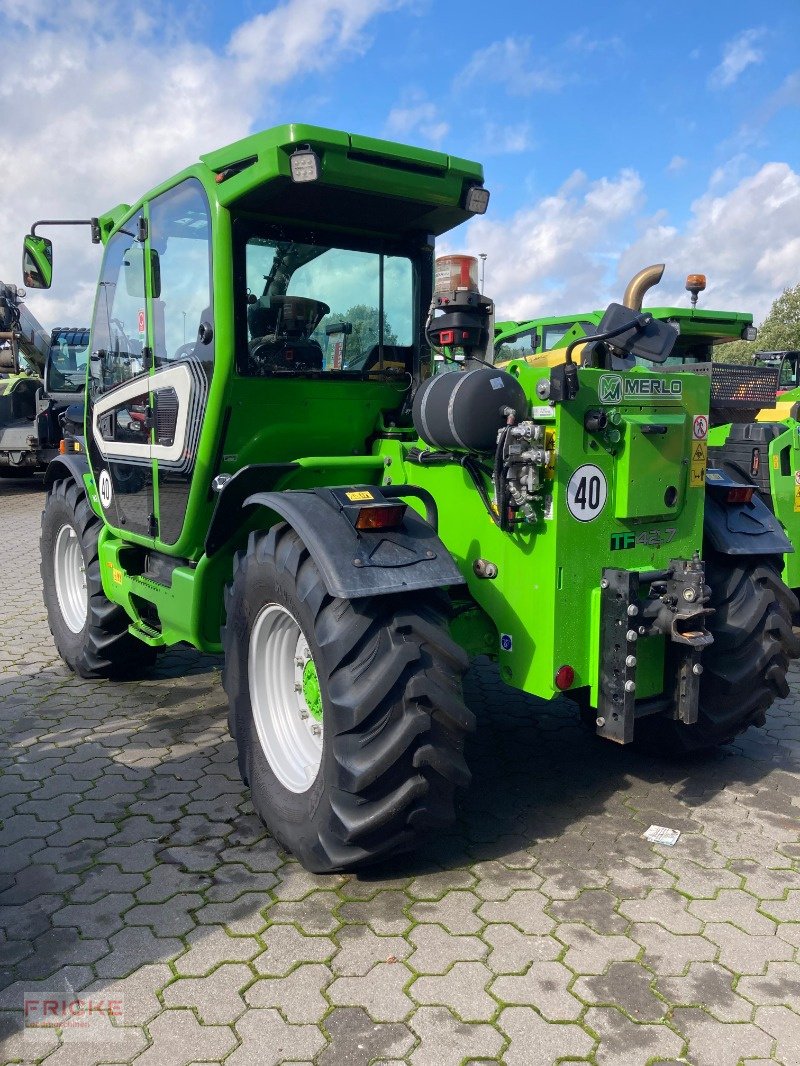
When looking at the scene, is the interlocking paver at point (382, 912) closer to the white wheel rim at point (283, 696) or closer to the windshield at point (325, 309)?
the white wheel rim at point (283, 696)

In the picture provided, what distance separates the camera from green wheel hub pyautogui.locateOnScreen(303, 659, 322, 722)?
3.45 meters

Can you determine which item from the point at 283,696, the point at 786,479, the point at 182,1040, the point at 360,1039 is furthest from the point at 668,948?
the point at 786,479

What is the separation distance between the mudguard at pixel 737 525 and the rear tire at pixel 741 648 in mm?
67

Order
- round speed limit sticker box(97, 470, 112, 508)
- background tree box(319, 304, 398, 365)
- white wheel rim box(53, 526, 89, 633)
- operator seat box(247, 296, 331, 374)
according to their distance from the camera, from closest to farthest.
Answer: operator seat box(247, 296, 331, 374) < background tree box(319, 304, 398, 365) < round speed limit sticker box(97, 470, 112, 508) < white wheel rim box(53, 526, 89, 633)

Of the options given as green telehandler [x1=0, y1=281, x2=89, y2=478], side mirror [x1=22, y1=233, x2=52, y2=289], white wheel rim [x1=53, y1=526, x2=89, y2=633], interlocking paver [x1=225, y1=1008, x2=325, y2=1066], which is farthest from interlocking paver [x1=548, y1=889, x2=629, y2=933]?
green telehandler [x1=0, y1=281, x2=89, y2=478]

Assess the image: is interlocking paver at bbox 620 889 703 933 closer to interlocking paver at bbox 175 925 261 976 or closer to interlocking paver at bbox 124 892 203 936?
interlocking paver at bbox 175 925 261 976

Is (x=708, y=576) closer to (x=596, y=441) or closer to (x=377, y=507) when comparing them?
(x=596, y=441)

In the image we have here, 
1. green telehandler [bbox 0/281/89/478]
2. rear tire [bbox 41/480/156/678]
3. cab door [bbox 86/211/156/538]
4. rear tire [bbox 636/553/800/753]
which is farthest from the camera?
green telehandler [bbox 0/281/89/478]

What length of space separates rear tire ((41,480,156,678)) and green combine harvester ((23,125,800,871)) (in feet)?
1.73

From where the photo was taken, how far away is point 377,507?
10.2ft

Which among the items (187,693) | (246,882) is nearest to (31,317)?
(187,693)

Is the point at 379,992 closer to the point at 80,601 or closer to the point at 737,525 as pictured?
the point at 737,525

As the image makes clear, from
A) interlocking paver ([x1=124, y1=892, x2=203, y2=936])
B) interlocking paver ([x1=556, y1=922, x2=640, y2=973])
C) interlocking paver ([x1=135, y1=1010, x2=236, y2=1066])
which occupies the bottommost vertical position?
interlocking paver ([x1=135, y1=1010, x2=236, y2=1066])

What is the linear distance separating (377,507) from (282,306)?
52.9 inches
